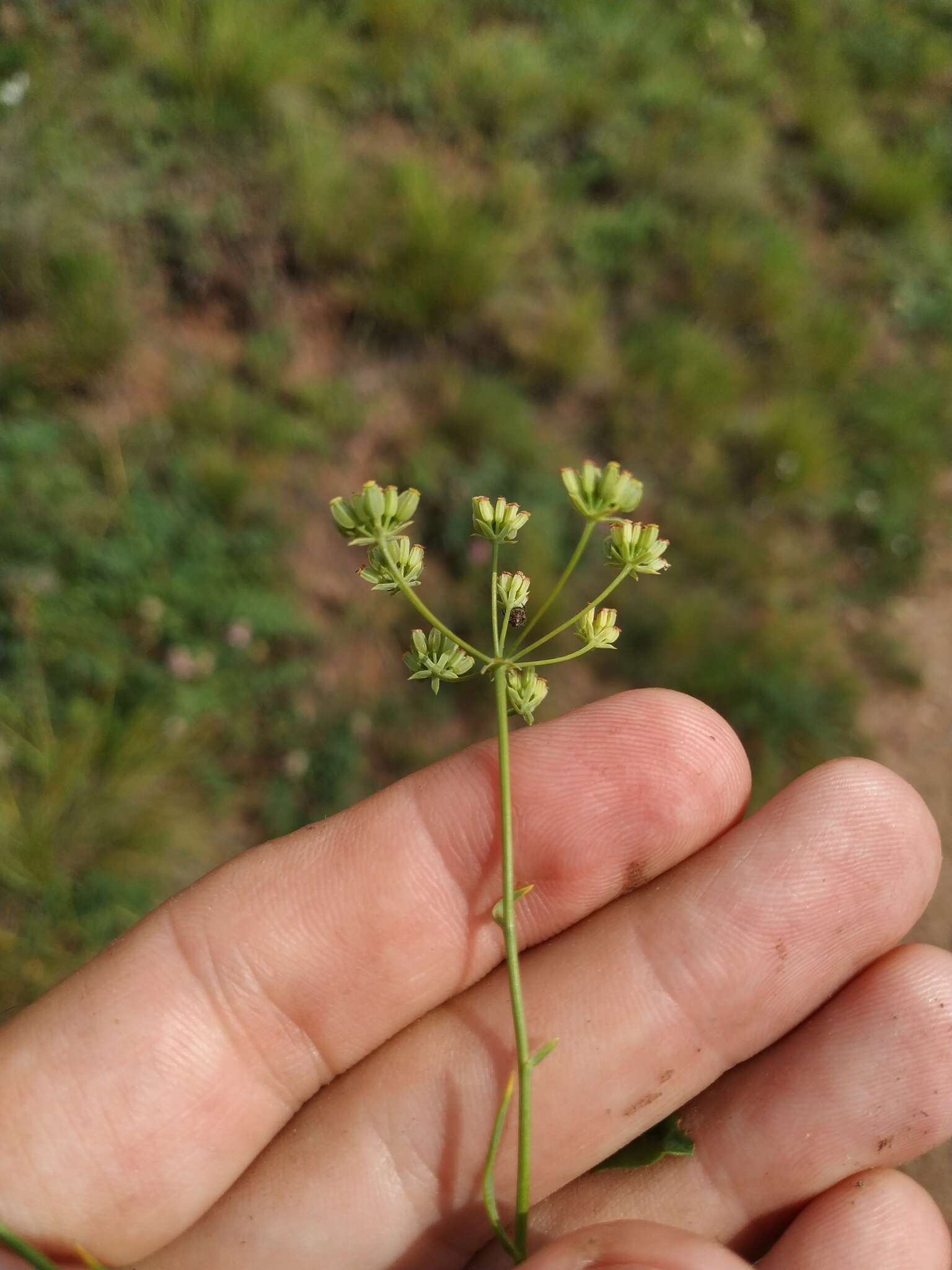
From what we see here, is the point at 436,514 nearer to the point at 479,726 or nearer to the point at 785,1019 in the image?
the point at 479,726

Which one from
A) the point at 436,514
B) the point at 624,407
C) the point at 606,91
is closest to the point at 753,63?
the point at 606,91

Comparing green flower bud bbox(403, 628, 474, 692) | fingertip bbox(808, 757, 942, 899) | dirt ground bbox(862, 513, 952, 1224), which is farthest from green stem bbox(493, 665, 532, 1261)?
dirt ground bbox(862, 513, 952, 1224)

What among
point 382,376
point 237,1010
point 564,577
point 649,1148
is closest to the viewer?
point 564,577

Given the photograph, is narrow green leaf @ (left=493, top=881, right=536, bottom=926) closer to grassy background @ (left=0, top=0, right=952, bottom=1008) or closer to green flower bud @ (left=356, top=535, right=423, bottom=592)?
green flower bud @ (left=356, top=535, right=423, bottom=592)

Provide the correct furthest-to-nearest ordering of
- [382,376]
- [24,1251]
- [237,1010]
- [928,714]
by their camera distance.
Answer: [382,376], [928,714], [237,1010], [24,1251]

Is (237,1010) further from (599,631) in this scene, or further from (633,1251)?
(599,631)

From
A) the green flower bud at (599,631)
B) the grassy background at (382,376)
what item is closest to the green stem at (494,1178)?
the green flower bud at (599,631)

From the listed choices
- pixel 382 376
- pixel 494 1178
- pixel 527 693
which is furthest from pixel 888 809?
pixel 382 376

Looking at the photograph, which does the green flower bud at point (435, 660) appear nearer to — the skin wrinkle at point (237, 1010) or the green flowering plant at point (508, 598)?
the green flowering plant at point (508, 598)
